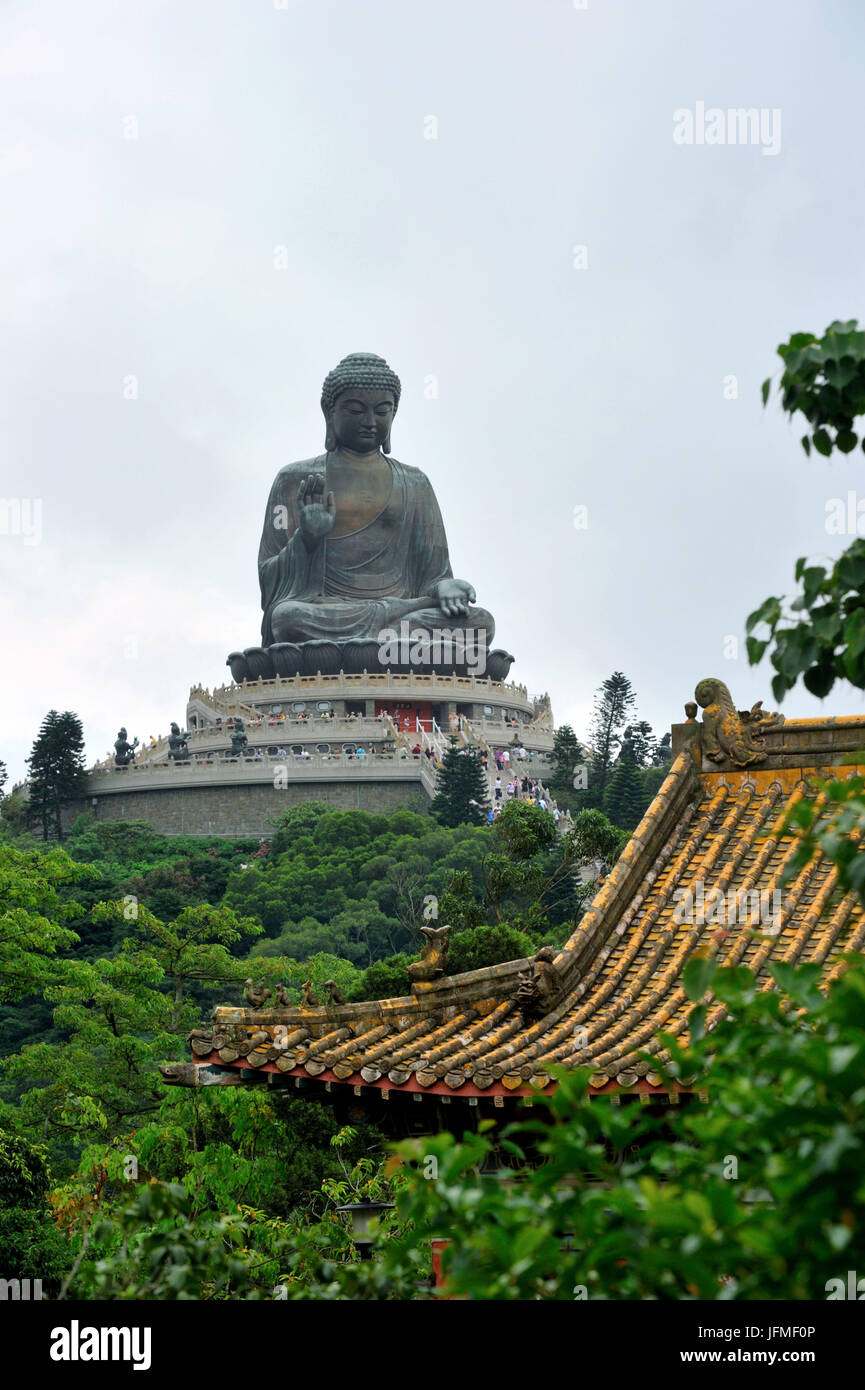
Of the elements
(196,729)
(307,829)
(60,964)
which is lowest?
(60,964)

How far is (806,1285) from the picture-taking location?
2.94 m

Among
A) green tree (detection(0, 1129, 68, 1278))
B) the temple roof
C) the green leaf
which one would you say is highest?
the green leaf

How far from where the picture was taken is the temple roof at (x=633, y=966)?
6.89 metres

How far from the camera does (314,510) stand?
5053 centimetres

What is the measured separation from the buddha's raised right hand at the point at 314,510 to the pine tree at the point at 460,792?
447 inches

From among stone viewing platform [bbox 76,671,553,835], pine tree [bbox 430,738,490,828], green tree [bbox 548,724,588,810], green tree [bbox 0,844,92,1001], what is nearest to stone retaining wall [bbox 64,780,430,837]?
stone viewing platform [bbox 76,671,553,835]

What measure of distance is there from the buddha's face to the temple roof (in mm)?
42359

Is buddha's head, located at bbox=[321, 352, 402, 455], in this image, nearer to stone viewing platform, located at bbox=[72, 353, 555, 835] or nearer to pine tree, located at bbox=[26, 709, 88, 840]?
stone viewing platform, located at bbox=[72, 353, 555, 835]

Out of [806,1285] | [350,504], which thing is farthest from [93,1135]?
[350,504]

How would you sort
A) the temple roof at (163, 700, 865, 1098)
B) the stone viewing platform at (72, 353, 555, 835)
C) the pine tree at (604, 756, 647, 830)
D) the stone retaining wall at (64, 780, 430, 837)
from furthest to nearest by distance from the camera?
the stone viewing platform at (72, 353, 555, 835)
the stone retaining wall at (64, 780, 430, 837)
the pine tree at (604, 756, 647, 830)
the temple roof at (163, 700, 865, 1098)

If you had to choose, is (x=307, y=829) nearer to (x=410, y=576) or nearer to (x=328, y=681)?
(x=328, y=681)

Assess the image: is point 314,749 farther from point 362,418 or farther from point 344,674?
point 362,418

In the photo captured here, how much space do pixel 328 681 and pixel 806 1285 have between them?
153 ft

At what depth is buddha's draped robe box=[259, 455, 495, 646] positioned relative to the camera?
5028 cm
